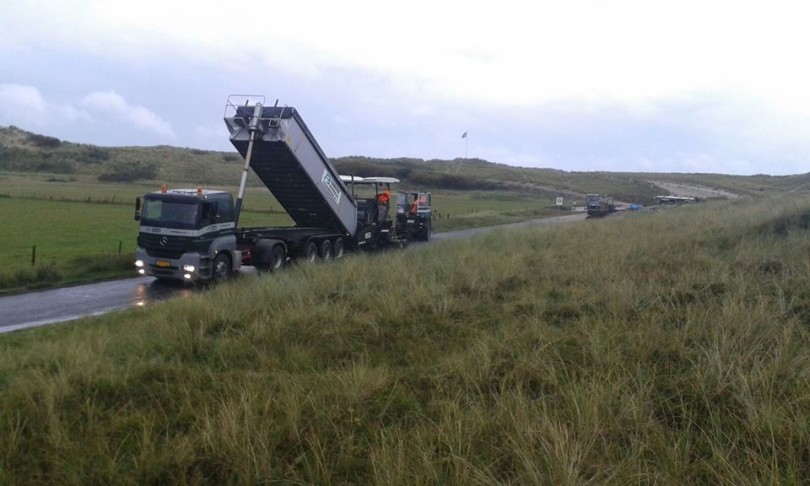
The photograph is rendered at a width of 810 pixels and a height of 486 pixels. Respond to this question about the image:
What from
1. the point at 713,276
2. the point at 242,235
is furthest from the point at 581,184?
the point at 713,276

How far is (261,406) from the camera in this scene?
19.1ft

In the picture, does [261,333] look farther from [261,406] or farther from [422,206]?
[422,206]

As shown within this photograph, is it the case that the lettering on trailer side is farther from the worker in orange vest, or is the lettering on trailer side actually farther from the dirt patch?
the dirt patch

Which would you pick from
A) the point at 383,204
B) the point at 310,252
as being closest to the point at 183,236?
the point at 310,252

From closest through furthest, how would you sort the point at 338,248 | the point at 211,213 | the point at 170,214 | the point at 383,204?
1. the point at 170,214
2. the point at 211,213
3. the point at 338,248
4. the point at 383,204

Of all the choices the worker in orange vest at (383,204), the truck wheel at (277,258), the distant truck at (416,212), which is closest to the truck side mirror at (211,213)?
the truck wheel at (277,258)

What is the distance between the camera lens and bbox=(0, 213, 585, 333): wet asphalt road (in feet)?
44.7

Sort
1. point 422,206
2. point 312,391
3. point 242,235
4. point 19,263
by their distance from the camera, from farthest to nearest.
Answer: point 422,206
point 19,263
point 242,235
point 312,391

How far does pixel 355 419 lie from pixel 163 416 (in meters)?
1.70

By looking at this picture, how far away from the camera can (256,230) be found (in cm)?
2020

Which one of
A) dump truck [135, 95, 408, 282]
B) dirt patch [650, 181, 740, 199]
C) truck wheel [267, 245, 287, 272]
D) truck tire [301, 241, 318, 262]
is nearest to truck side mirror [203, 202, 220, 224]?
dump truck [135, 95, 408, 282]

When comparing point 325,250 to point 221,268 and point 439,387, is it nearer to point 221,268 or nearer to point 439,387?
point 221,268

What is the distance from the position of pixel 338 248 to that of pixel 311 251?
1979 mm

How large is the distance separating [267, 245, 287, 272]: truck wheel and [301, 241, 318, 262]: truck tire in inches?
26.0
